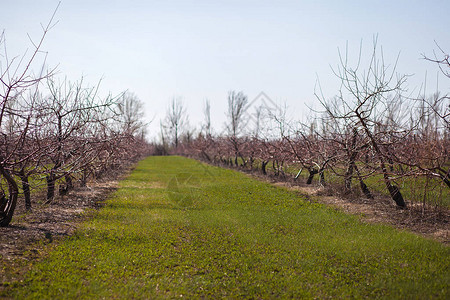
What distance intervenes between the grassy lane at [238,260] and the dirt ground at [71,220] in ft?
1.37

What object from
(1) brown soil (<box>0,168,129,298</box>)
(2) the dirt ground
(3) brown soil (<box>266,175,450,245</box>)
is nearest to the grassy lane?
(1) brown soil (<box>0,168,129,298</box>)

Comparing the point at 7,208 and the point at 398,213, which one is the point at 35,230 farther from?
the point at 398,213

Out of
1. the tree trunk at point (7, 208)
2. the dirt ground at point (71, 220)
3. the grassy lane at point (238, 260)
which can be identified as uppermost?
the tree trunk at point (7, 208)

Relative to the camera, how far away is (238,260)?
21.1 ft

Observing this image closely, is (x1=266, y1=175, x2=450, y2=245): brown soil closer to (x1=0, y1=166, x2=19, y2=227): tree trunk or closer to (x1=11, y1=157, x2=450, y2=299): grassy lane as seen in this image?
(x1=11, y1=157, x2=450, y2=299): grassy lane

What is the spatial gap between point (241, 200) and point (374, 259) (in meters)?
7.30

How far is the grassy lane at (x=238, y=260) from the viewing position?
16.9ft

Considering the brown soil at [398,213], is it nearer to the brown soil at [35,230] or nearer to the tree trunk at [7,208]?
the brown soil at [35,230]

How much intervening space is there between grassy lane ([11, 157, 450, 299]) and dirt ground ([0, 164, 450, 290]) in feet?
1.37

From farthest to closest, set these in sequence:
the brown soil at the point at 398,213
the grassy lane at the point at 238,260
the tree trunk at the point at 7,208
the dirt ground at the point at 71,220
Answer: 1. the brown soil at the point at 398,213
2. the tree trunk at the point at 7,208
3. the dirt ground at the point at 71,220
4. the grassy lane at the point at 238,260

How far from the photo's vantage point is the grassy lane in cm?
514

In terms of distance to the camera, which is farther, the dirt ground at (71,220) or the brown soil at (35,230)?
the dirt ground at (71,220)

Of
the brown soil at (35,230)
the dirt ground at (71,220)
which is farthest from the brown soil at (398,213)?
the brown soil at (35,230)

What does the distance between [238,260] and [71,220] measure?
5.23 m
